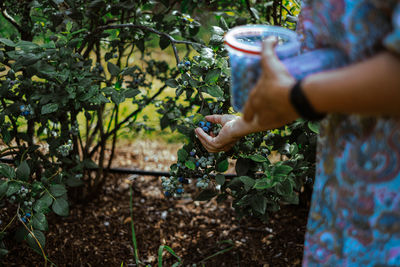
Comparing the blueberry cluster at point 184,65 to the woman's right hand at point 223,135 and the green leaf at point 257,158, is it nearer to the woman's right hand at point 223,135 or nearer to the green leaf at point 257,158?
the woman's right hand at point 223,135

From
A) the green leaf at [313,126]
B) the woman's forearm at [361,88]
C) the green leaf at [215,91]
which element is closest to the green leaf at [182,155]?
the green leaf at [215,91]

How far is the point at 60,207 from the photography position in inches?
58.0

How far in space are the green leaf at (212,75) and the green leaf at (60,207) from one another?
0.68 metres

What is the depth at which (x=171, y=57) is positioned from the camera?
3.73 metres

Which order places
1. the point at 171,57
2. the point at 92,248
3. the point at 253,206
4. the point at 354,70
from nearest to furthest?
the point at 354,70, the point at 253,206, the point at 92,248, the point at 171,57

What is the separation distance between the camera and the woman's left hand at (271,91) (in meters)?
0.71

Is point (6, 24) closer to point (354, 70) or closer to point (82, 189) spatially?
point (82, 189)

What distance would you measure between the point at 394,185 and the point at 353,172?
2.8 inches

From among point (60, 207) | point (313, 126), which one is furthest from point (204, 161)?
point (60, 207)

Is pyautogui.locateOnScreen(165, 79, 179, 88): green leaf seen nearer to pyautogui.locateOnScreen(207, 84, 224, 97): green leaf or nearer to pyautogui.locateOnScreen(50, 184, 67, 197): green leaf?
pyautogui.locateOnScreen(207, 84, 224, 97): green leaf

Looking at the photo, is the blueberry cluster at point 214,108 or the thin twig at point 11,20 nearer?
the blueberry cluster at point 214,108

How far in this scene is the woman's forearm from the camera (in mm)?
621

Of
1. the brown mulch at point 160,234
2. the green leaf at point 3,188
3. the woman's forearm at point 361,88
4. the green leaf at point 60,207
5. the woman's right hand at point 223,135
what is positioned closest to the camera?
the woman's forearm at point 361,88

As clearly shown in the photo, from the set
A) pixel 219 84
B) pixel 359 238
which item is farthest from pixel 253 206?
pixel 359 238
